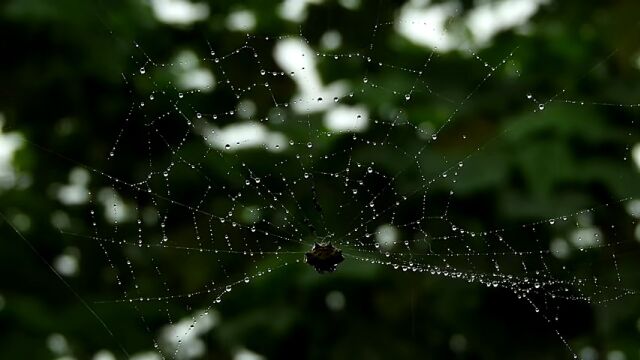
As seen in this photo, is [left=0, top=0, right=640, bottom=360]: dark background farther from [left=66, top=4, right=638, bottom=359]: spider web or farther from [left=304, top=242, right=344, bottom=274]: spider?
[left=304, top=242, right=344, bottom=274]: spider

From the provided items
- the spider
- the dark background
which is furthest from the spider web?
the spider

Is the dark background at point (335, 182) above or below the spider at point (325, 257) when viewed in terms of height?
above

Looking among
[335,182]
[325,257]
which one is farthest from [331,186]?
[325,257]

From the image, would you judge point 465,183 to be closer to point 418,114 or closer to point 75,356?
point 418,114

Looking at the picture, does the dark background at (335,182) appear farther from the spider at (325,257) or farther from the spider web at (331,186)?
the spider at (325,257)

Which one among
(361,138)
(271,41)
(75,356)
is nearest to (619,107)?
(361,138)

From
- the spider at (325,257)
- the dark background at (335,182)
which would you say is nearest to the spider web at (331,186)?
the dark background at (335,182)

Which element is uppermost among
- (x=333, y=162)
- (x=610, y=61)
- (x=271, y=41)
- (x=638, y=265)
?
(x=271, y=41)
